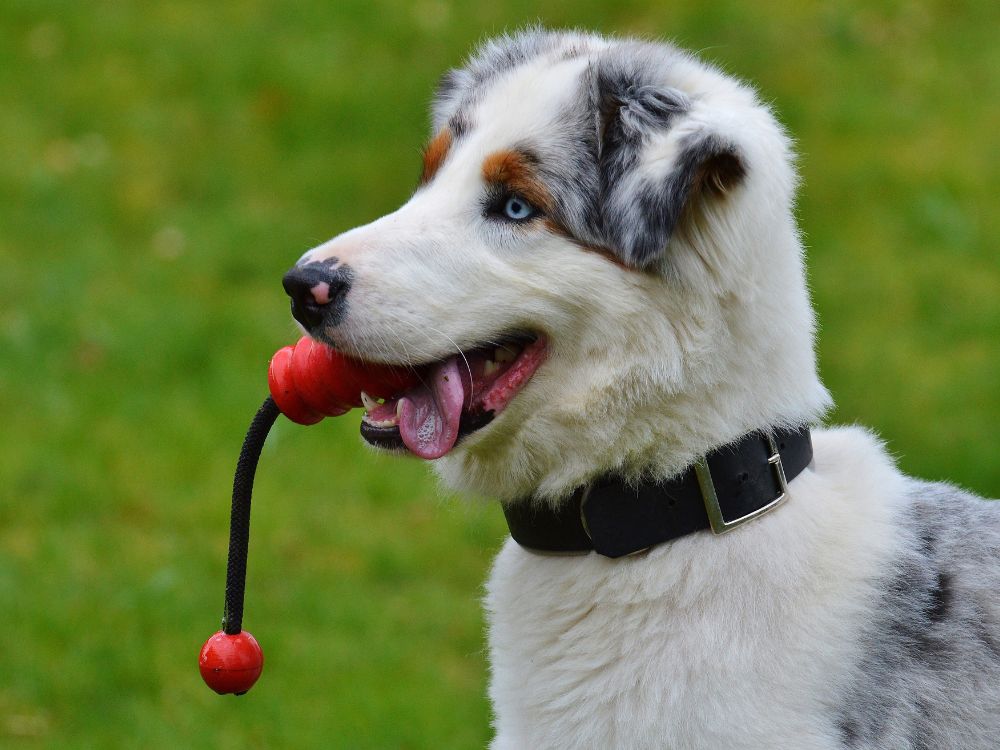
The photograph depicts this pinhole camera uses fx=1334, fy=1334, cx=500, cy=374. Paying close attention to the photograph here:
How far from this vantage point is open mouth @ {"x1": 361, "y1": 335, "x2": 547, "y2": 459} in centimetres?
316

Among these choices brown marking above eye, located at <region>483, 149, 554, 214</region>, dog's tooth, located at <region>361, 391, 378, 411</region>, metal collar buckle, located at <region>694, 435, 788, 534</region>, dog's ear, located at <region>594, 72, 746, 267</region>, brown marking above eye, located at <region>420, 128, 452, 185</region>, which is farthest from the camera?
brown marking above eye, located at <region>420, 128, 452, 185</region>

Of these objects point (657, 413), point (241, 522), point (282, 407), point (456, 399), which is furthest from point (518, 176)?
point (241, 522)

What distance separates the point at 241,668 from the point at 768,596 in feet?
4.44

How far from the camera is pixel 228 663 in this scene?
135 inches

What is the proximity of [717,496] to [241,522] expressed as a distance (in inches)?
49.2

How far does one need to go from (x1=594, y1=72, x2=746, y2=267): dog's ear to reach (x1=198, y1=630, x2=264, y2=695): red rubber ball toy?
4.63 ft

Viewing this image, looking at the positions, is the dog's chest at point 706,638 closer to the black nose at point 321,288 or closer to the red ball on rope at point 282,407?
the red ball on rope at point 282,407

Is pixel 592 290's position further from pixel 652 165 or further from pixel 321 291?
pixel 321 291

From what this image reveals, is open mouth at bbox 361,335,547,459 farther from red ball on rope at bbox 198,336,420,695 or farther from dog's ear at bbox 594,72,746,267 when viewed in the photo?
dog's ear at bbox 594,72,746,267

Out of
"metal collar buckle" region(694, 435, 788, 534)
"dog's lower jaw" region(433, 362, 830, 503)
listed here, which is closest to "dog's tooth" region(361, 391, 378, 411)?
"dog's lower jaw" region(433, 362, 830, 503)

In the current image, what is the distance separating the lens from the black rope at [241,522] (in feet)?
11.4

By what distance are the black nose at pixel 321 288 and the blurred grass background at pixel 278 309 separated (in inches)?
96.8

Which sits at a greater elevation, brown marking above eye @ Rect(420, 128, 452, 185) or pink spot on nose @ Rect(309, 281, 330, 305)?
brown marking above eye @ Rect(420, 128, 452, 185)

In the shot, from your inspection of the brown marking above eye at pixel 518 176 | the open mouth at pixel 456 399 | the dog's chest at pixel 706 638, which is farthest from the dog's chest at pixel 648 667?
the brown marking above eye at pixel 518 176
